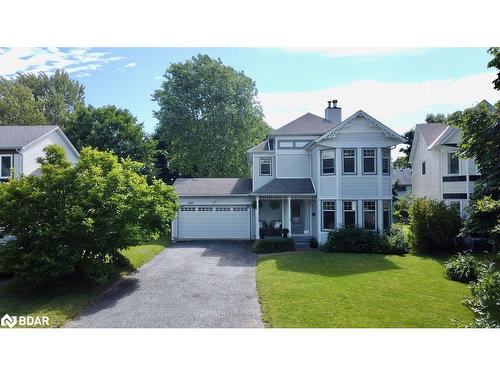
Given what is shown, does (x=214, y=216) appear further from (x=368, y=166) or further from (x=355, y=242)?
(x=368, y=166)

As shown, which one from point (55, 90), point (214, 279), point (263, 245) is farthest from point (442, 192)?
point (55, 90)

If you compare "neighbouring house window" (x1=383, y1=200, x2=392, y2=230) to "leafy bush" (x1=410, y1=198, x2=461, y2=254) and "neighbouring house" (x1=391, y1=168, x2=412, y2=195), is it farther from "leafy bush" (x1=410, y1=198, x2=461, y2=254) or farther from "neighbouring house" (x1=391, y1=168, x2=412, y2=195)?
"neighbouring house" (x1=391, y1=168, x2=412, y2=195)

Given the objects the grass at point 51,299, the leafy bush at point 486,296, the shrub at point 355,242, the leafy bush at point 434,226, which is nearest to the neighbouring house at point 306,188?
the shrub at point 355,242

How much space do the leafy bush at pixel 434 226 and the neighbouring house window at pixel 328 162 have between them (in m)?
4.36

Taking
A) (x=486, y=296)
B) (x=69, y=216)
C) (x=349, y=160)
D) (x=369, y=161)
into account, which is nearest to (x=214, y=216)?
(x=349, y=160)

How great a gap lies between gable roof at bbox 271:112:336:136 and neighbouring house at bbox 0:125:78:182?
478 inches

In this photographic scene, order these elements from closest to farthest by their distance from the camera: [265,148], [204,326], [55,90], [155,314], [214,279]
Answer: [204,326], [155,314], [214,279], [265,148], [55,90]

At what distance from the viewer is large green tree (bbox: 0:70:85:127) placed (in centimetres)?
2761

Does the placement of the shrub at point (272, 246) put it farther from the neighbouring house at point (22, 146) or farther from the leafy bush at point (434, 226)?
the neighbouring house at point (22, 146)

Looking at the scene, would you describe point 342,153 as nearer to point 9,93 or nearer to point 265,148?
point 265,148

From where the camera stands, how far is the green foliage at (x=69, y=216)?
973 centimetres

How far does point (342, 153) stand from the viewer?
1698cm

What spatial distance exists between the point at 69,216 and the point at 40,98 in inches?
1031

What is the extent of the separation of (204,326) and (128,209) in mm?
4674
